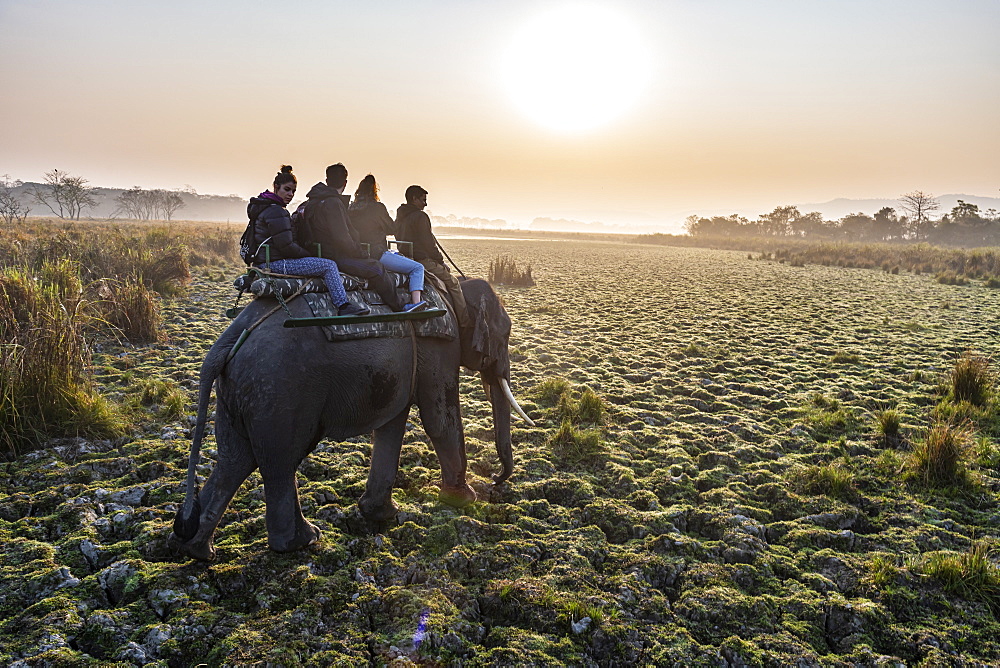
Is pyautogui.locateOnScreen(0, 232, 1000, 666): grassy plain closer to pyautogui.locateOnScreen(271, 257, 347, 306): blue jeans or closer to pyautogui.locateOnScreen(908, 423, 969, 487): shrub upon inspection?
pyautogui.locateOnScreen(908, 423, 969, 487): shrub

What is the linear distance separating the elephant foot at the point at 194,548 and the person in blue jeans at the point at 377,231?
238 cm

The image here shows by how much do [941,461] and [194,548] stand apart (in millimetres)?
6835

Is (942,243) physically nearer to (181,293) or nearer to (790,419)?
(790,419)

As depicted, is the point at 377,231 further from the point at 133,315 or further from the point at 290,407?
the point at 133,315

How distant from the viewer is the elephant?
133 inches

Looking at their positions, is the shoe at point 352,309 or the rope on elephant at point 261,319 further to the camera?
the shoe at point 352,309

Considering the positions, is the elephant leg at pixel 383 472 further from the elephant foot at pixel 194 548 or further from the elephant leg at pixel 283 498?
the elephant foot at pixel 194 548

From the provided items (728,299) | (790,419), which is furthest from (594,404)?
(728,299)

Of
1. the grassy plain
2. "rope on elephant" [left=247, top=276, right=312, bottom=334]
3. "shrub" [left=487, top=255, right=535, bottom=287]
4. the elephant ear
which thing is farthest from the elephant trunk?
"shrub" [left=487, top=255, right=535, bottom=287]

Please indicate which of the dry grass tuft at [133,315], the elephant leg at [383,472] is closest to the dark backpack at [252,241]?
the elephant leg at [383,472]

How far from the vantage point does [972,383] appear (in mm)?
7285

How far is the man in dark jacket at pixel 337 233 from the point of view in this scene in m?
3.86

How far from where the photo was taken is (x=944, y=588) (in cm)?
352

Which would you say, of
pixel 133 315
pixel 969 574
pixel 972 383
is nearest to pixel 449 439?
pixel 969 574
